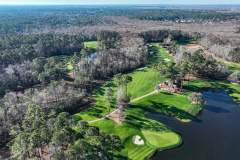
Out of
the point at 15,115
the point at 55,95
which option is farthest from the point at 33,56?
the point at 15,115

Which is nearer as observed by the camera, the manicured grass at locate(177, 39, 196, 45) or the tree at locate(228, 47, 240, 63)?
the tree at locate(228, 47, 240, 63)

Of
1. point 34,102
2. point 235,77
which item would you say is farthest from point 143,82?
point 34,102

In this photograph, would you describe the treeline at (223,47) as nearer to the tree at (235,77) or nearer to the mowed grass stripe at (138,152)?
the tree at (235,77)

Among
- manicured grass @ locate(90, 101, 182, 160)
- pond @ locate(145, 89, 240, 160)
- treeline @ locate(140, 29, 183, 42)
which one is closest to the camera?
pond @ locate(145, 89, 240, 160)

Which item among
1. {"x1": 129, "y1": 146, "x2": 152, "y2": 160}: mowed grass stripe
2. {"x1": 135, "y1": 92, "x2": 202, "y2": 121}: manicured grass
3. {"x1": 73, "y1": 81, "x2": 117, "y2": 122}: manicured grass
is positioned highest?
{"x1": 135, "y1": 92, "x2": 202, "y2": 121}: manicured grass

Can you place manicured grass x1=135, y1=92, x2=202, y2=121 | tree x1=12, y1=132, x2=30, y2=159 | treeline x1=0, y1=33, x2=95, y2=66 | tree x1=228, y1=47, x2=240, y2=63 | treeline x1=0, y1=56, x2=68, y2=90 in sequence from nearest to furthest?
tree x1=12, y1=132, x2=30, y2=159
manicured grass x1=135, y1=92, x2=202, y2=121
treeline x1=0, y1=56, x2=68, y2=90
tree x1=228, y1=47, x2=240, y2=63
treeline x1=0, y1=33, x2=95, y2=66

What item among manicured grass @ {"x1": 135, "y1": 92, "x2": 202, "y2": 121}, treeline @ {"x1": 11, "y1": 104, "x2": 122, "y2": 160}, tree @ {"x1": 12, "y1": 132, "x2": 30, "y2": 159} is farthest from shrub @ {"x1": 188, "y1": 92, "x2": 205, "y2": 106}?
tree @ {"x1": 12, "y1": 132, "x2": 30, "y2": 159}

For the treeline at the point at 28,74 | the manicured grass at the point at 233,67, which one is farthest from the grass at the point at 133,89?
the manicured grass at the point at 233,67

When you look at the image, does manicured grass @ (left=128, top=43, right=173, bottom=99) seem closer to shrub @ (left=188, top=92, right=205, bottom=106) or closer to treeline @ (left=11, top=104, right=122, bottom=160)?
shrub @ (left=188, top=92, right=205, bottom=106)

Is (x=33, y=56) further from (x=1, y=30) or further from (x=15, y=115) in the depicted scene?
(x=1, y=30)

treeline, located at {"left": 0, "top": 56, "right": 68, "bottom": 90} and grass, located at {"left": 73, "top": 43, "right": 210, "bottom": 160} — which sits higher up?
treeline, located at {"left": 0, "top": 56, "right": 68, "bottom": 90}
